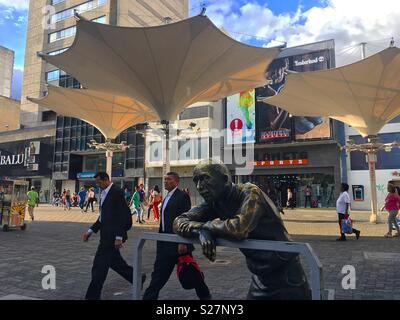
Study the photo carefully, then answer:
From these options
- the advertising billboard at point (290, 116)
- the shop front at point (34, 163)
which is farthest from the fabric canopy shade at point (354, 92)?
the shop front at point (34, 163)

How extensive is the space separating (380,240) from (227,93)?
1101 centimetres

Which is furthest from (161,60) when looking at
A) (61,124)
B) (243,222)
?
(61,124)

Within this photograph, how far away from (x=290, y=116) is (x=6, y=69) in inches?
2611

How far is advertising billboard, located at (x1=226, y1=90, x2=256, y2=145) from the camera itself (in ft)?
120

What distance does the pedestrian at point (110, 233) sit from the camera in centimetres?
477

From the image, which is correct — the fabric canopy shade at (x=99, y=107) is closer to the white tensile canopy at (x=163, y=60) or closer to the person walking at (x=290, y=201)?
the white tensile canopy at (x=163, y=60)

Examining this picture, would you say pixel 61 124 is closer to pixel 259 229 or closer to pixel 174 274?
pixel 174 274

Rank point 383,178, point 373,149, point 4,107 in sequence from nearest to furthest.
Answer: point 373,149
point 383,178
point 4,107

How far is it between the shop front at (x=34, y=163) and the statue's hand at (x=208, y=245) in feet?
169

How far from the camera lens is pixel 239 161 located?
36.9 meters

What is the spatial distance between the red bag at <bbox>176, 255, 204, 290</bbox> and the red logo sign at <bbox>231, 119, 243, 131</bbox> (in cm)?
3383

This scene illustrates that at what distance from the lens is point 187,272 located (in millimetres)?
4008

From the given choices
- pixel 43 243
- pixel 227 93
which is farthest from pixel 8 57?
pixel 43 243
